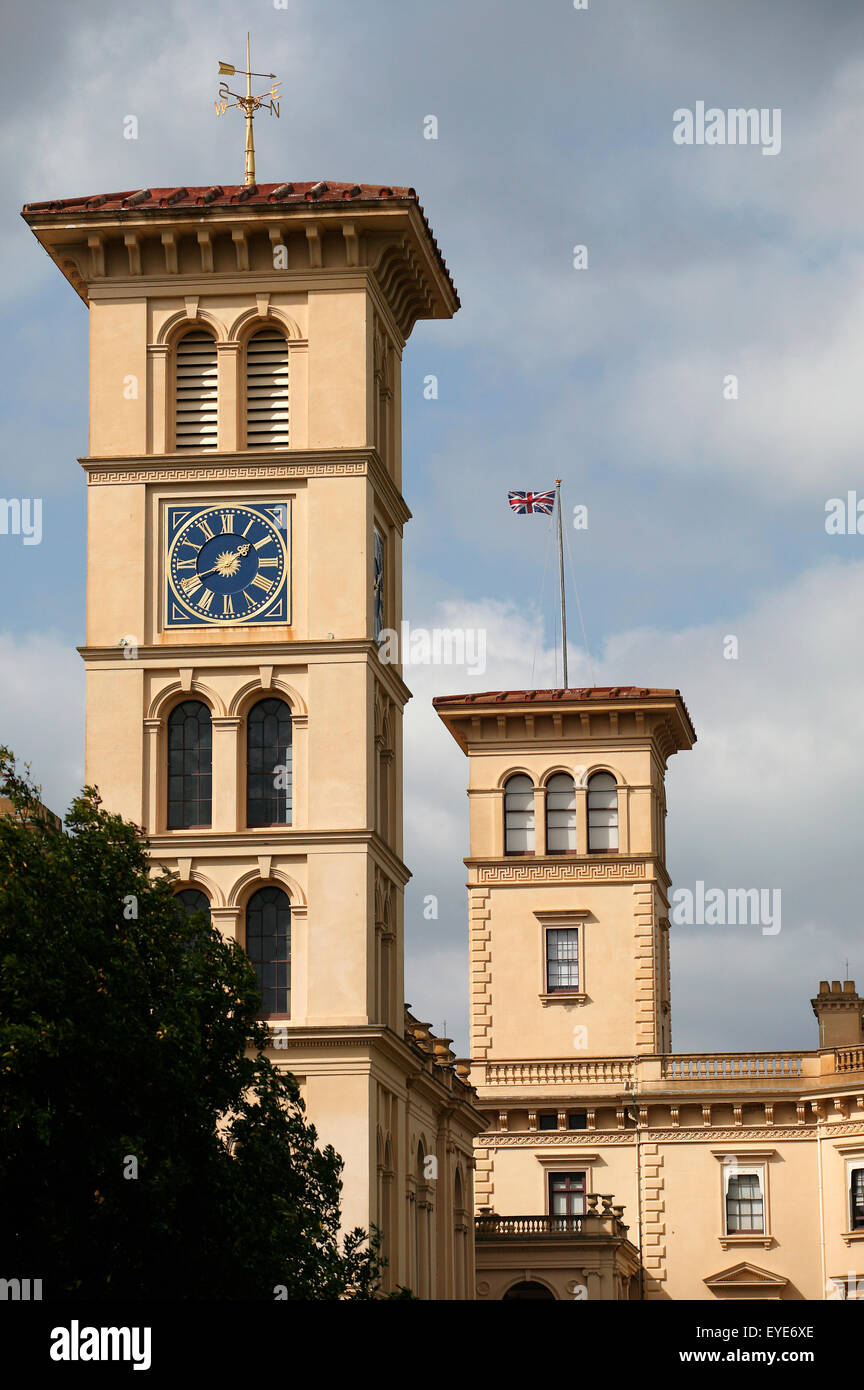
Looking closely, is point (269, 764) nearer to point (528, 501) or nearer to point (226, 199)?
point (226, 199)

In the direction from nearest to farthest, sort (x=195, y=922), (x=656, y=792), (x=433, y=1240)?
(x=195, y=922) < (x=433, y=1240) < (x=656, y=792)

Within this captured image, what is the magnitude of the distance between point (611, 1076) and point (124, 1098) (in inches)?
1572

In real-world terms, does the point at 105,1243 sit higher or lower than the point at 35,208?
lower

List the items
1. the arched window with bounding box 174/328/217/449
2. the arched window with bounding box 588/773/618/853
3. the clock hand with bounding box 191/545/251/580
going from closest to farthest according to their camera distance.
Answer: the clock hand with bounding box 191/545/251/580, the arched window with bounding box 174/328/217/449, the arched window with bounding box 588/773/618/853

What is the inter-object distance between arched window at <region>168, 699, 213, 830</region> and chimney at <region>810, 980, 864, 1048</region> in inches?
1217

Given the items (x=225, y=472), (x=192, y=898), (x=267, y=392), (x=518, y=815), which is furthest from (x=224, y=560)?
(x=518, y=815)

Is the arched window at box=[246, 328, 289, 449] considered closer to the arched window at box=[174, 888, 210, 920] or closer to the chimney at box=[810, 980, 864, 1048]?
the arched window at box=[174, 888, 210, 920]

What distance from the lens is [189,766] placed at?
47.9 meters

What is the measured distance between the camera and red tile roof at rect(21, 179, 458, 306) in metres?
48.8

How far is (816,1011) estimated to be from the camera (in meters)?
76.1

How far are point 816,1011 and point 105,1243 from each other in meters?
47.4

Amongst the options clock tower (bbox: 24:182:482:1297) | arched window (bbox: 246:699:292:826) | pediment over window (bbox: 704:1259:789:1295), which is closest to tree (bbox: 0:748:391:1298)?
clock tower (bbox: 24:182:482:1297)
